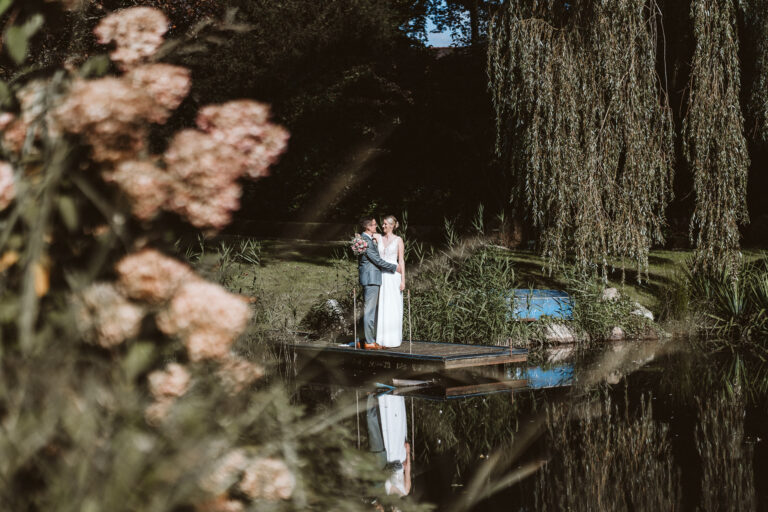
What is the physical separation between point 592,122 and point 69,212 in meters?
10.9

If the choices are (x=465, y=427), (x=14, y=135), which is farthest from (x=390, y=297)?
(x=14, y=135)

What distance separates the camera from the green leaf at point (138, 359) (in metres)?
1.90

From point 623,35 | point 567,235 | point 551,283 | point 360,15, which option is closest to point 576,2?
point 623,35

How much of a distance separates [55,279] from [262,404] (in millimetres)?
636

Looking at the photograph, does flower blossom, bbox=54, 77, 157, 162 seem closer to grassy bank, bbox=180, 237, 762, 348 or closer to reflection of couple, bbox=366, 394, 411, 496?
reflection of couple, bbox=366, 394, 411, 496

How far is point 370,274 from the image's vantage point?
36.2 feet

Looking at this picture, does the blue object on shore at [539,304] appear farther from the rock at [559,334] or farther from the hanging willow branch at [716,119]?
the hanging willow branch at [716,119]

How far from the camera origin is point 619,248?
12297 millimetres

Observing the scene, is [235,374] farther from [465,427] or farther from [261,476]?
[465,427]

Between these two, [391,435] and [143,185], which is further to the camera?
[391,435]

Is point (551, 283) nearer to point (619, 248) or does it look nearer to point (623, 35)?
point (619, 248)

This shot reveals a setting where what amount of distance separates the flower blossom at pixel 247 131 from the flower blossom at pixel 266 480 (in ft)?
2.43

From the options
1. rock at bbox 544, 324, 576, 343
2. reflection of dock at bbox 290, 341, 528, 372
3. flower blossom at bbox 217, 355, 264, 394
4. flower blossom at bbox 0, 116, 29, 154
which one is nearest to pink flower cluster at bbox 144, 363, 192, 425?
flower blossom at bbox 217, 355, 264, 394

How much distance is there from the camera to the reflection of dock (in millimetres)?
A: 9625
